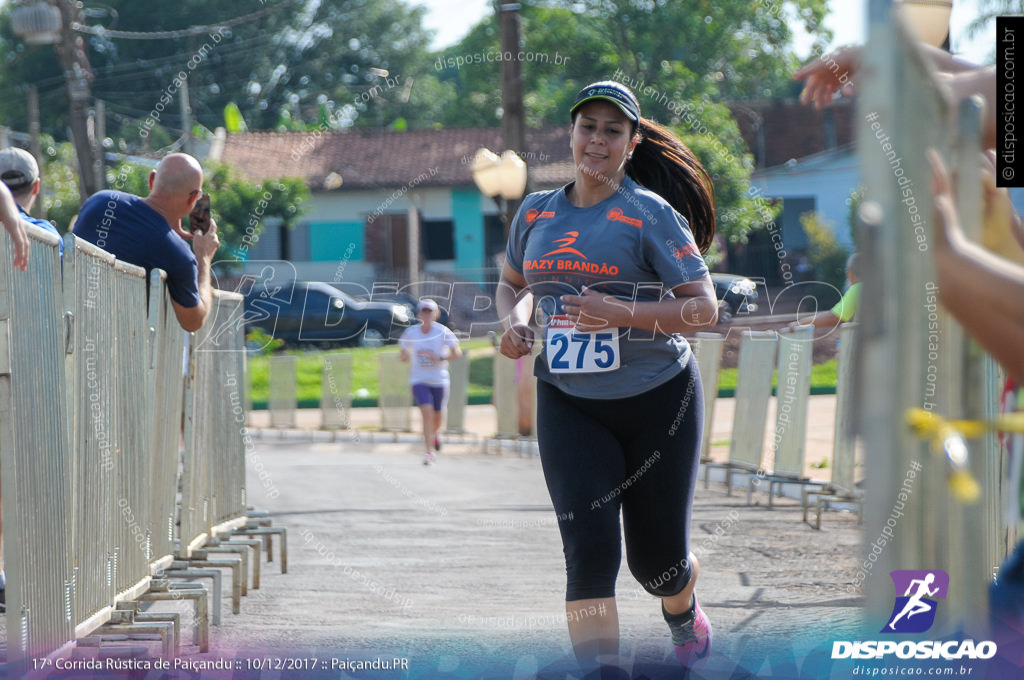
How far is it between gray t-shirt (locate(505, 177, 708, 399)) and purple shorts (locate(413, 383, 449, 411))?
10.5 meters

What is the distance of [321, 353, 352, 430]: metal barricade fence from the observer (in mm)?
19625

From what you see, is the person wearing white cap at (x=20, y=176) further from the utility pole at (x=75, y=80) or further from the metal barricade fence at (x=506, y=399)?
the utility pole at (x=75, y=80)

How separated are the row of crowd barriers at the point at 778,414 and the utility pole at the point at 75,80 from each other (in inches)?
449

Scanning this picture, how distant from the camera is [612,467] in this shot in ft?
12.9

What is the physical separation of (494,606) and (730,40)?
112 feet

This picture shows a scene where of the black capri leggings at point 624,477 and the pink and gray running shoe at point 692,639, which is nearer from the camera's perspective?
the black capri leggings at point 624,477

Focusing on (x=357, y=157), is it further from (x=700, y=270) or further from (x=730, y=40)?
(x=700, y=270)

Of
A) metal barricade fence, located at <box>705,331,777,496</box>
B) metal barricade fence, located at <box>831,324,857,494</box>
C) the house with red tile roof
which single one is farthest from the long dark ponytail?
the house with red tile roof

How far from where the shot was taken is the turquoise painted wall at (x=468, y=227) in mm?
38281

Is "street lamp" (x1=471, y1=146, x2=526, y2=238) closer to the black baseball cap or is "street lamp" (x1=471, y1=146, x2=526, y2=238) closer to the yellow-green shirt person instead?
the yellow-green shirt person

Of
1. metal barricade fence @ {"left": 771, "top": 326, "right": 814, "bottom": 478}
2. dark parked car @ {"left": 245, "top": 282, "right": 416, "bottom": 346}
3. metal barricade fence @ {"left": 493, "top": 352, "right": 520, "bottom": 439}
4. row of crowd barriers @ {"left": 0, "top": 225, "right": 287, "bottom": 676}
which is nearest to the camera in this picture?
row of crowd barriers @ {"left": 0, "top": 225, "right": 287, "bottom": 676}

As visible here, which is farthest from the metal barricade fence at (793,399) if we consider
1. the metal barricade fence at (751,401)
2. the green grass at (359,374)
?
the green grass at (359,374)

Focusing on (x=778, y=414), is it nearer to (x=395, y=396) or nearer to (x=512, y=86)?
(x=512, y=86)

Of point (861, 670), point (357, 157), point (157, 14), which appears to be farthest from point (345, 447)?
point (157, 14)
